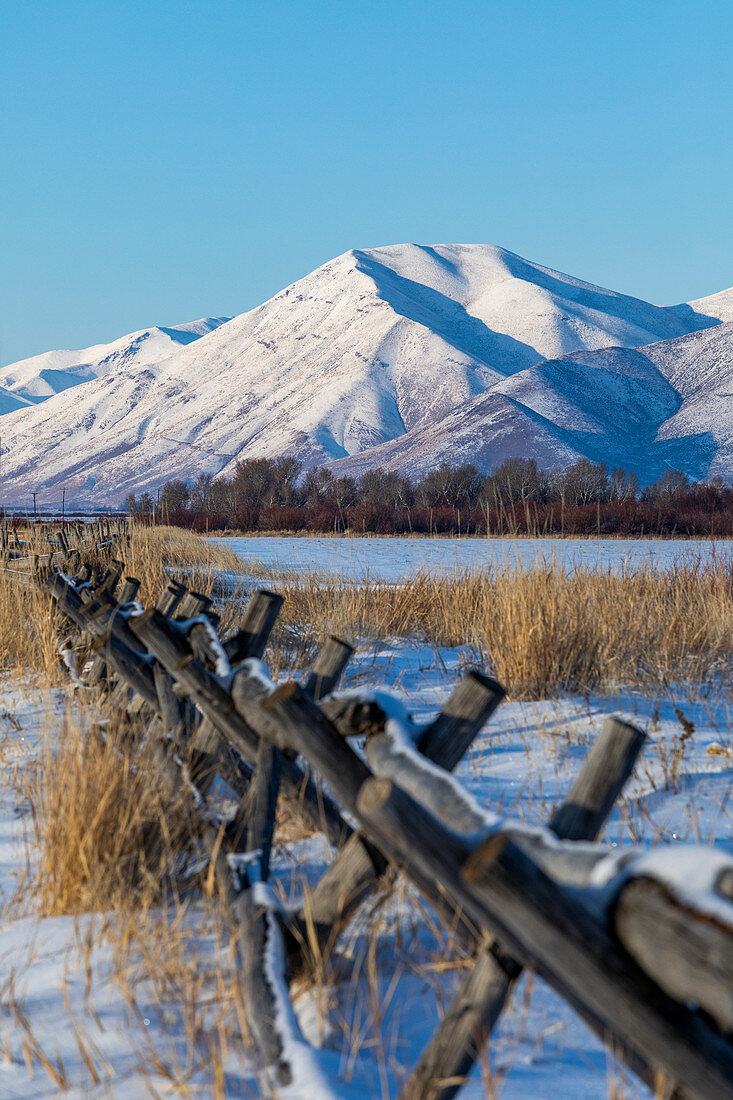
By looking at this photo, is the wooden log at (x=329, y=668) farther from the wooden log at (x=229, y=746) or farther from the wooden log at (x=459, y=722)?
the wooden log at (x=459, y=722)

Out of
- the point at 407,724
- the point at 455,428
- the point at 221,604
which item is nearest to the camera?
the point at 407,724

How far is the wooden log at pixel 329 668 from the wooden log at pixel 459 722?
568 millimetres

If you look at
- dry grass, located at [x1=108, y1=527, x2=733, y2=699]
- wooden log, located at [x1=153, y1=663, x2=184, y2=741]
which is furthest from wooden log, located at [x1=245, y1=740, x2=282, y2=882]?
dry grass, located at [x1=108, y1=527, x2=733, y2=699]

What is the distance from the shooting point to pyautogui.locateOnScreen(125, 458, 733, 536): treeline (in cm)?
2844

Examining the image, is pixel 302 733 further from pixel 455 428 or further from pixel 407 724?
pixel 455 428

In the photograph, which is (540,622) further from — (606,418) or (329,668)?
(606,418)

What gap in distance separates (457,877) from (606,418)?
488ft

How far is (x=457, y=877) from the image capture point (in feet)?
4.02

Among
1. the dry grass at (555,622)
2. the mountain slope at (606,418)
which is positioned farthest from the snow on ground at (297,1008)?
the mountain slope at (606,418)

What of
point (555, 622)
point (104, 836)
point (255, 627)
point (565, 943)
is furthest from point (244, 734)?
point (555, 622)

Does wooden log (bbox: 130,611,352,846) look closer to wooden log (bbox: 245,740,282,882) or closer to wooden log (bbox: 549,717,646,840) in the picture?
wooden log (bbox: 245,740,282,882)

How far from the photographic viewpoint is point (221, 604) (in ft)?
24.5

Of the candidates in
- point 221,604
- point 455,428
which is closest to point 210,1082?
point 221,604

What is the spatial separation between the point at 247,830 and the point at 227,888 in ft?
0.79
